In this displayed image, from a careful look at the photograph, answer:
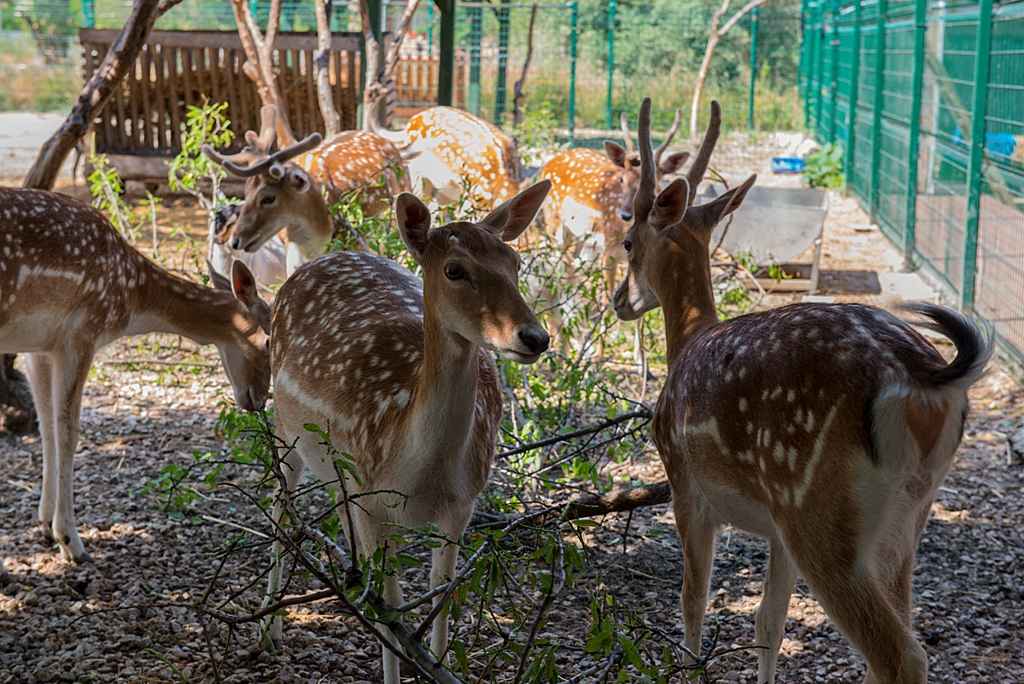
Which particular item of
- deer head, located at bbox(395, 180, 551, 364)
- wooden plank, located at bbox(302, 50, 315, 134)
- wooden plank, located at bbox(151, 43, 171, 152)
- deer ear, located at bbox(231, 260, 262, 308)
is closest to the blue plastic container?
wooden plank, located at bbox(302, 50, 315, 134)

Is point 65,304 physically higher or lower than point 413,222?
lower

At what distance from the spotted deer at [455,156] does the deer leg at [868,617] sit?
→ 18.4 feet

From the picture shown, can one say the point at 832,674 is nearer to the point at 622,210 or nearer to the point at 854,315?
the point at 854,315

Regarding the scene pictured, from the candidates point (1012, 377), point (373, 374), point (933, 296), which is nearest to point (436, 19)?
point (933, 296)

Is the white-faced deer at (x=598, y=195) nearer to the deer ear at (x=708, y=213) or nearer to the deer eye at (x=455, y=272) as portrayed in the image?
the deer ear at (x=708, y=213)

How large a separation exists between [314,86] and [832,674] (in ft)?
34.3

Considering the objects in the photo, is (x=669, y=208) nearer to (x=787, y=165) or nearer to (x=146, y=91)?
(x=146, y=91)

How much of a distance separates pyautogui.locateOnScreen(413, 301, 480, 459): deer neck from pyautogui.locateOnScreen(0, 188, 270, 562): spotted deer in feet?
5.79

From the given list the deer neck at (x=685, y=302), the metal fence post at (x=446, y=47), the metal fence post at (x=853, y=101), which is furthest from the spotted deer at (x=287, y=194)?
the metal fence post at (x=853, y=101)

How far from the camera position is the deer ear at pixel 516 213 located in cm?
332

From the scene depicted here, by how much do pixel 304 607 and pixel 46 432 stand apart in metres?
1.29

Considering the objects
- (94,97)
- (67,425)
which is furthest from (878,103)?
(67,425)

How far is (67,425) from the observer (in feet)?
14.9

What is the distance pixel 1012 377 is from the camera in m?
6.52
